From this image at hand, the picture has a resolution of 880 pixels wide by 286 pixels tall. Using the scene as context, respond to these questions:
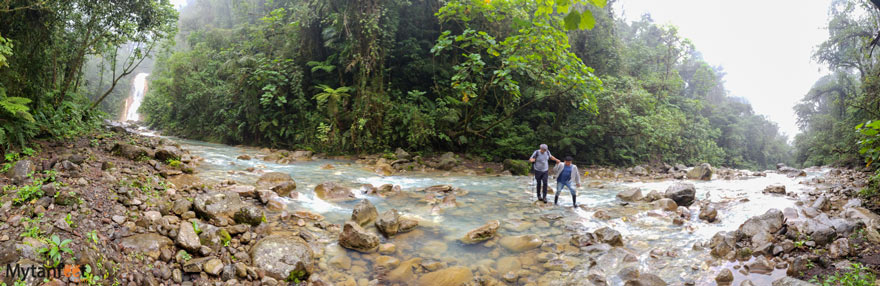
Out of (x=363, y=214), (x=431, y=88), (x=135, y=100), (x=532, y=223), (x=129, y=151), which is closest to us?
(x=363, y=214)

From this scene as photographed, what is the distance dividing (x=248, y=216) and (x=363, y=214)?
5.73 feet

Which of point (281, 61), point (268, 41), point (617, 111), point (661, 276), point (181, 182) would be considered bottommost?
point (661, 276)

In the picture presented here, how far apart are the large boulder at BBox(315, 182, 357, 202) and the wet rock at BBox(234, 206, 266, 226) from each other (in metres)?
2.31

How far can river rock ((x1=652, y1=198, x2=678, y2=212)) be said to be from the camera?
832cm

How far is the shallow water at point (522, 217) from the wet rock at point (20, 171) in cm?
299

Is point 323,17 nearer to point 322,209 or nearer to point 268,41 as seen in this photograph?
point 268,41

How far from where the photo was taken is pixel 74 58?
9758 millimetres

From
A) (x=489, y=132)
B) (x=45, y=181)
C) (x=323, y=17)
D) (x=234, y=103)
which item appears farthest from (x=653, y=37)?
(x=45, y=181)

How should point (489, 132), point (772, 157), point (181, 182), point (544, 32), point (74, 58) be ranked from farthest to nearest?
point (772, 157)
point (489, 132)
point (544, 32)
point (74, 58)
point (181, 182)

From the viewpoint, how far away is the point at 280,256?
15.8ft

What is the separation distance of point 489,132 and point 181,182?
11.2 m

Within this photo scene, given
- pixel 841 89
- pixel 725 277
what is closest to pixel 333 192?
pixel 725 277

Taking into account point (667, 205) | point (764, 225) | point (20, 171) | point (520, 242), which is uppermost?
point (20, 171)

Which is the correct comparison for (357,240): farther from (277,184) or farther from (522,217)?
(522,217)
